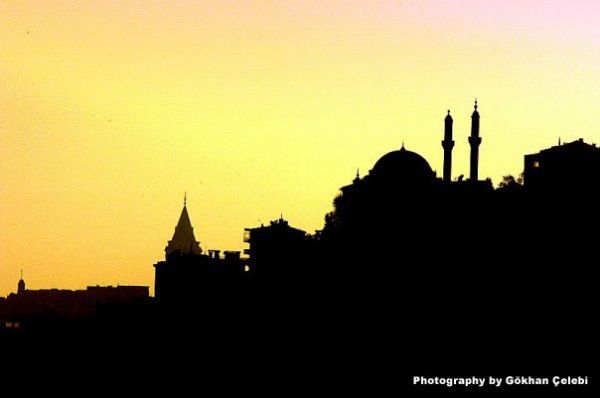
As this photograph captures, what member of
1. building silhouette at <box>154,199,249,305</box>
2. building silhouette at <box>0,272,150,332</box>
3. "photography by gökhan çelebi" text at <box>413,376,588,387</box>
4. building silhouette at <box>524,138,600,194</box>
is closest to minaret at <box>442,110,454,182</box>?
building silhouette at <box>524,138,600,194</box>

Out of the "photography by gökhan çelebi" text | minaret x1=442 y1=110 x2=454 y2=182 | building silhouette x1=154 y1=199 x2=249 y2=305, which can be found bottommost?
the "photography by gökhan çelebi" text

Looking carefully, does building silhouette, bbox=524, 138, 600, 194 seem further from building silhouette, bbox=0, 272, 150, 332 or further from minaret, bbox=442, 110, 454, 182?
building silhouette, bbox=0, 272, 150, 332

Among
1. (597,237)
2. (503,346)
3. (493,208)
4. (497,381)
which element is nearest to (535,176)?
(493,208)

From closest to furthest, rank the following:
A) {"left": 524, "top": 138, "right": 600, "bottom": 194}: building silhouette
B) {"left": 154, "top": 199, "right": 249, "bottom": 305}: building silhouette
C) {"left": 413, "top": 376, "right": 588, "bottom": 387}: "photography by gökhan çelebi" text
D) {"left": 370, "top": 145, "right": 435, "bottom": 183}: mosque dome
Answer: {"left": 413, "top": 376, "right": 588, "bottom": 387}: "photography by gökhan çelebi" text, {"left": 524, "top": 138, "right": 600, "bottom": 194}: building silhouette, {"left": 370, "top": 145, "right": 435, "bottom": 183}: mosque dome, {"left": 154, "top": 199, "right": 249, "bottom": 305}: building silhouette

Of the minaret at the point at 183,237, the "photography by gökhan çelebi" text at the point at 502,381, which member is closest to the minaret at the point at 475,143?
the "photography by gökhan çelebi" text at the point at 502,381

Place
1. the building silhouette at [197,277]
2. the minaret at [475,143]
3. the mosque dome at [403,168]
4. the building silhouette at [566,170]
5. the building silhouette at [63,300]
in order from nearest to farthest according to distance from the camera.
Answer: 1. the building silhouette at [566,170]
2. the mosque dome at [403,168]
3. the minaret at [475,143]
4. the building silhouette at [197,277]
5. the building silhouette at [63,300]

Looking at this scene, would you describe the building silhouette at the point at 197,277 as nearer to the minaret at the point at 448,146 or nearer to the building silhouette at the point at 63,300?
the minaret at the point at 448,146

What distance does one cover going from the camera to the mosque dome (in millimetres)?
61812

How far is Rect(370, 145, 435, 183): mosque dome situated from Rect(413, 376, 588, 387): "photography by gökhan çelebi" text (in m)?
21.4

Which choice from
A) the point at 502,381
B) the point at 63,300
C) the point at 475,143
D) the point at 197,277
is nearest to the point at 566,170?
the point at 475,143

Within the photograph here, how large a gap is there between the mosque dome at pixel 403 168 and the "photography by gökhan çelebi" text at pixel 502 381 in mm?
21442

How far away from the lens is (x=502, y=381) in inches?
1575

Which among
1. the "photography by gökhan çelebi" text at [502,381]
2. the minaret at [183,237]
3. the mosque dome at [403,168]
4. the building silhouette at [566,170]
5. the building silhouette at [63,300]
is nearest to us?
the "photography by gökhan çelebi" text at [502,381]

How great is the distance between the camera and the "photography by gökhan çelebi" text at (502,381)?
127 ft
